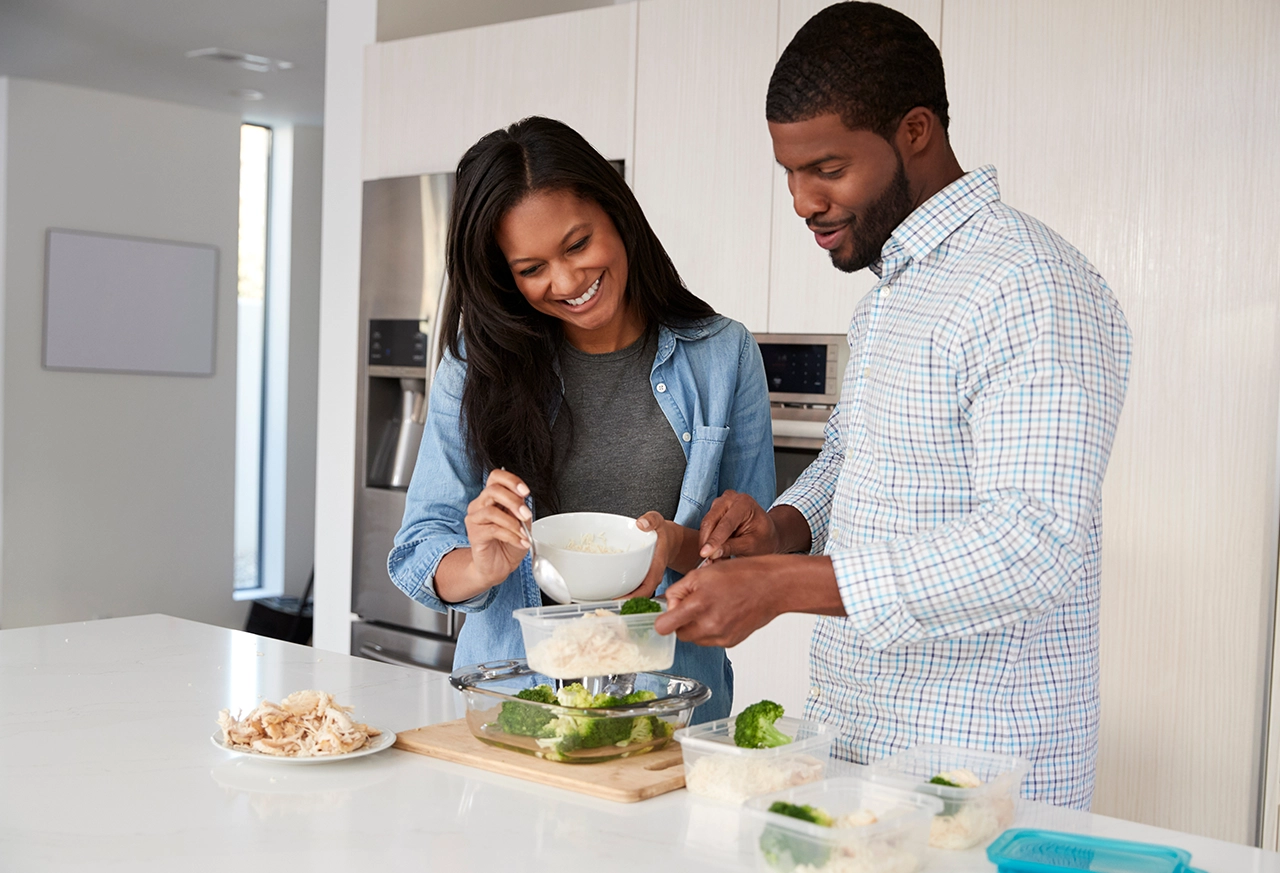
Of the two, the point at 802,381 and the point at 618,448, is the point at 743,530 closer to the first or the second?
→ the point at 618,448

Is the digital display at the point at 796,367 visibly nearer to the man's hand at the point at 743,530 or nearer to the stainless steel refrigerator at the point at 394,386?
the stainless steel refrigerator at the point at 394,386

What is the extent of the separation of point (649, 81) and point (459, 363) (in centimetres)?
146

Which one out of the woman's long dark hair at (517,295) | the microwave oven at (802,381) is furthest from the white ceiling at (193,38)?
the woman's long dark hair at (517,295)

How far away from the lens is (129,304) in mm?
5918

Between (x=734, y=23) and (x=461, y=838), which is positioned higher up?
(x=734, y=23)

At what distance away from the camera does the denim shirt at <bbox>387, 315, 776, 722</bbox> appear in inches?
65.2

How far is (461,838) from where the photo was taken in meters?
1.11

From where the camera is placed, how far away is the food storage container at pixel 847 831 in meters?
0.97

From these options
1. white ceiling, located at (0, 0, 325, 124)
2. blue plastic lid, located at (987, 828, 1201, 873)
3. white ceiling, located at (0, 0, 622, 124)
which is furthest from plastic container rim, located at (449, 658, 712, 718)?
white ceiling, located at (0, 0, 325, 124)

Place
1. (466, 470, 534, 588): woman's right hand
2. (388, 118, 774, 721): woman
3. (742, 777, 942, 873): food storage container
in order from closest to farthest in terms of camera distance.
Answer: (742, 777, 942, 873): food storage container
(466, 470, 534, 588): woman's right hand
(388, 118, 774, 721): woman

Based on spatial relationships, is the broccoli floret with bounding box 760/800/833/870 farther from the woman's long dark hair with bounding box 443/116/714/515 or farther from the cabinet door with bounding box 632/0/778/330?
the cabinet door with bounding box 632/0/778/330

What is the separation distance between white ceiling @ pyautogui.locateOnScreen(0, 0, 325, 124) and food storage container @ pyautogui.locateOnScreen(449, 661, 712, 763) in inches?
136

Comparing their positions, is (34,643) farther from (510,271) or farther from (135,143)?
(135,143)

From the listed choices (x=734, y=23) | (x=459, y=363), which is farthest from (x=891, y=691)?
(x=734, y=23)
